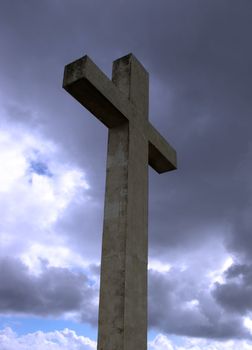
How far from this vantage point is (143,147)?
6.84 meters

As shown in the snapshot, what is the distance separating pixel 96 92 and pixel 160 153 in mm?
1852

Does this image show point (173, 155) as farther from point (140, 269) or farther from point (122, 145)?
point (140, 269)

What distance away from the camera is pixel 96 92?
20.1 feet

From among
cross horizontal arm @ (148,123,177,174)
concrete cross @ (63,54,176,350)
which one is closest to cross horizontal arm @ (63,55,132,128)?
concrete cross @ (63,54,176,350)

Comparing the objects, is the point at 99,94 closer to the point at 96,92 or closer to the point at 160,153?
the point at 96,92

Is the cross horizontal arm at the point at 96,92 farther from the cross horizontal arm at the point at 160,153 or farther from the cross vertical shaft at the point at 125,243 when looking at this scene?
the cross horizontal arm at the point at 160,153

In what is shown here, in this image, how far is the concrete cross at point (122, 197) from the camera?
539 cm

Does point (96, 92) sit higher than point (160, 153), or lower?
lower

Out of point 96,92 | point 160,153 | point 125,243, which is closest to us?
point 125,243

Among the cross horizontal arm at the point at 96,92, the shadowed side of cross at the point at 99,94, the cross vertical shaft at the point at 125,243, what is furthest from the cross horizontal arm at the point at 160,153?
the cross horizontal arm at the point at 96,92

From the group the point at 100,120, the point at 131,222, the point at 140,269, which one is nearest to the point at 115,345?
the point at 140,269

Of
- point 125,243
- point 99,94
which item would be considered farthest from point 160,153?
point 125,243

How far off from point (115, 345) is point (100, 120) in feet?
9.75

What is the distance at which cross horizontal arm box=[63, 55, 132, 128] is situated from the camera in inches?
233
